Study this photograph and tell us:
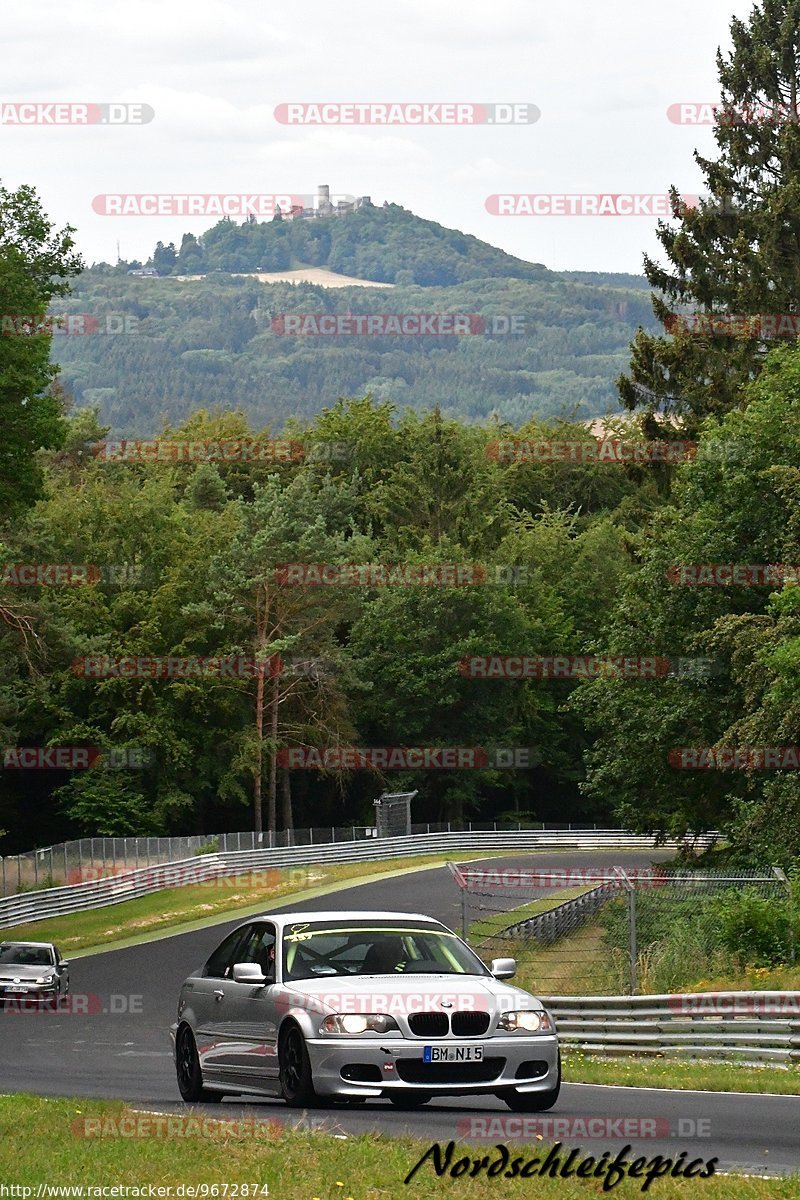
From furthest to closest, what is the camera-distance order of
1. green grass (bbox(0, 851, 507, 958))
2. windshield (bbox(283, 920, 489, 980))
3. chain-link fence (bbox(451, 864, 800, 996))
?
green grass (bbox(0, 851, 507, 958)), chain-link fence (bbox(451, 864, 800, 996)), windshield (bbox(283, 920, 489, 980))

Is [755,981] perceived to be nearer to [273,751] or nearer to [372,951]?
A: [372,951]

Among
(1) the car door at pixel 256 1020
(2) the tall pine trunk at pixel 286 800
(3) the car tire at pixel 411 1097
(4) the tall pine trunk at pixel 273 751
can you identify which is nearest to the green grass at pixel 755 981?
(1) the car door at pixel 256 1020

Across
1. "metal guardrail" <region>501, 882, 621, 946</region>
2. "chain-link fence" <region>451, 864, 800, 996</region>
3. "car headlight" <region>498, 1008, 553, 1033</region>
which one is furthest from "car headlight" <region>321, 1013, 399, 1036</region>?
"metal guardrail" <region>501, 882, 621, 946</region>

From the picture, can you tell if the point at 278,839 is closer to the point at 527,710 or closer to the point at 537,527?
the point at 527,710

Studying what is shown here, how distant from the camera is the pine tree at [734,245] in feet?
188

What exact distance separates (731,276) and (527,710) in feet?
128

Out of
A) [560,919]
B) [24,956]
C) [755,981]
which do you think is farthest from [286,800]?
[755,981]

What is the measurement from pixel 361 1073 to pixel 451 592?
7864cm

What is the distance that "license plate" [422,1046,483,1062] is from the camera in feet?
40.5

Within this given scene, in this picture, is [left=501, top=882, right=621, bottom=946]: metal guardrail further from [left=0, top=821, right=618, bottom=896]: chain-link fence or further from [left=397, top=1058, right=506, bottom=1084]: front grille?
[left=0, top=821, right=618, bottom=896]: chain-link fence

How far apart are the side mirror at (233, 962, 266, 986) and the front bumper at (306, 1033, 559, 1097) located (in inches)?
36.6

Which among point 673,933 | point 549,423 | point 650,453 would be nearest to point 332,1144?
point 673,933

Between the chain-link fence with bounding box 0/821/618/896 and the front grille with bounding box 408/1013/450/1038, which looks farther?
the chain-link fence with bounding box 0/821/618/896

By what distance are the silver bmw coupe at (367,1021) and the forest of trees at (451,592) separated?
22.8 meters
